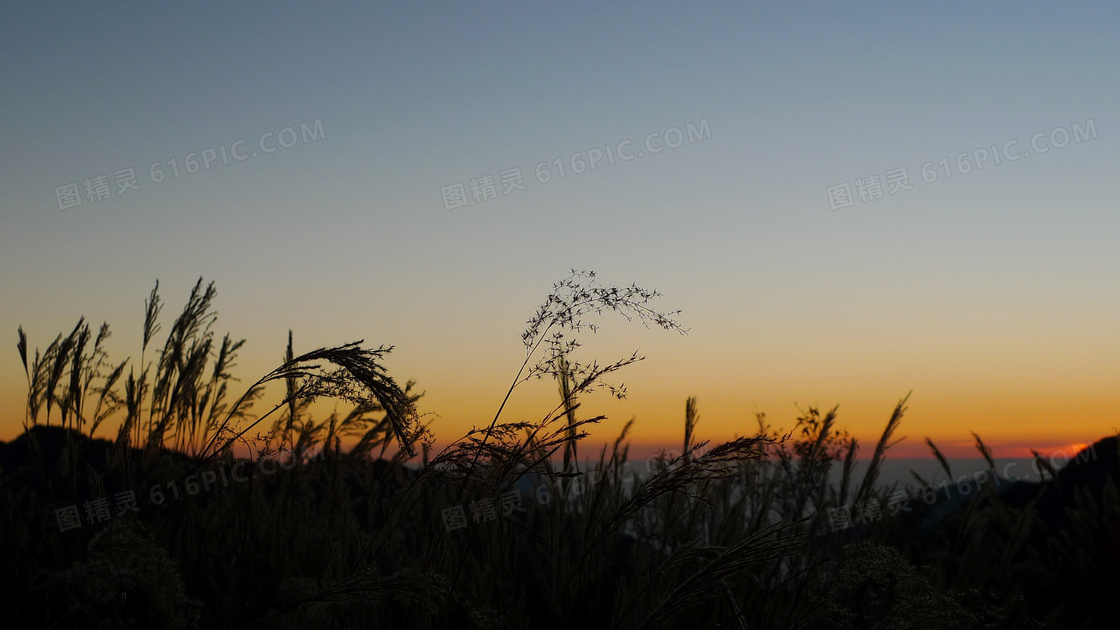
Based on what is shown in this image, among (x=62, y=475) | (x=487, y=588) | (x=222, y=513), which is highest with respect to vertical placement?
(x=62, y=475)

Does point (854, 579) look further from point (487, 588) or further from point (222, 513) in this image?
point (222, 513)

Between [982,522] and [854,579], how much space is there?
2214 millimetres

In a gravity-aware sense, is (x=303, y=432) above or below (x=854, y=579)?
above

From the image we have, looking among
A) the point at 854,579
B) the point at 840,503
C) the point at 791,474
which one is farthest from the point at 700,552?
the point at 791,474

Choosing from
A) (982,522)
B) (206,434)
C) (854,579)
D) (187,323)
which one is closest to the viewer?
(854,579)

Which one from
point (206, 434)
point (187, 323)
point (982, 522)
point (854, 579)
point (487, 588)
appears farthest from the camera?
point (982, 522)

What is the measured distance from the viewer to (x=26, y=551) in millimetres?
3842

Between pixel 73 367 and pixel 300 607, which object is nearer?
pixel 300 607

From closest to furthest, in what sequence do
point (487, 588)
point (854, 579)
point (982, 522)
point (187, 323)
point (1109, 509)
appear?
point (854, 579)
point (487, 588)
point (187, 323)
point (982, 522)
point (1109, 509)

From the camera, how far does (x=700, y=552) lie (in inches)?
109

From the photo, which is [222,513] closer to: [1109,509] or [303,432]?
[303,432]

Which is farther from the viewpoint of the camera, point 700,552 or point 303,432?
point 303,432

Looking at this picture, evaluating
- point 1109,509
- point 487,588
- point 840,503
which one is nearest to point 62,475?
point 487,588

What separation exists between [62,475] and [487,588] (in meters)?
2.25
